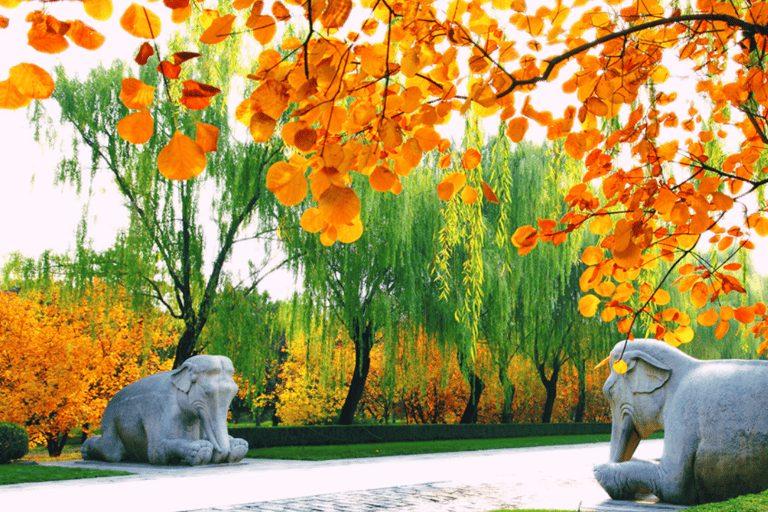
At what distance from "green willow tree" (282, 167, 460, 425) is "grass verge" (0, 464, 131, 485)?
475cm

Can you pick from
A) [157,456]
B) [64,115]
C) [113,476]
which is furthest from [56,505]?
[64,115]

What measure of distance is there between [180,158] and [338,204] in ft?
1.12

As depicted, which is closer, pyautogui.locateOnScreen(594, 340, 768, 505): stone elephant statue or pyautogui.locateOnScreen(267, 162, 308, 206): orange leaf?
pyautogui.locateOnScreen(267, 162, 308, 206): orange leaf

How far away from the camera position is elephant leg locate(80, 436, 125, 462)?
30.7ft

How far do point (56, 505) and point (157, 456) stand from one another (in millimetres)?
3273

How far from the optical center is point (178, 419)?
8961mm

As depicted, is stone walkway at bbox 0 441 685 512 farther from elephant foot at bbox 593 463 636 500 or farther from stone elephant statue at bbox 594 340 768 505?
stone elephant statue at bbox 594 340 768 505

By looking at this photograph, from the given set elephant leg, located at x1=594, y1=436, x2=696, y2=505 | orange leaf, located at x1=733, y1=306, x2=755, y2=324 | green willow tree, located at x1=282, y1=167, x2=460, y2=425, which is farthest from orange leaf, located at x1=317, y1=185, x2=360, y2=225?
green willow tree, located at x1=282, y1=167, x2=460, y2=425

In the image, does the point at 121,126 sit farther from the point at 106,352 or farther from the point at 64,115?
the point at 106,352

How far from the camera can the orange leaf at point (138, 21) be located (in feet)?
4.53

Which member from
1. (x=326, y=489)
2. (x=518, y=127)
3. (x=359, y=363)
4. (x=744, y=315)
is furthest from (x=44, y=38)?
(x=359, y=363)

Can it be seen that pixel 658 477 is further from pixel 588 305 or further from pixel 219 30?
pixel 219 30

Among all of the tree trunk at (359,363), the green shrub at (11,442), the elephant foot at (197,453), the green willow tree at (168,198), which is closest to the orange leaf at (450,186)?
the elephant foot at (197,453)

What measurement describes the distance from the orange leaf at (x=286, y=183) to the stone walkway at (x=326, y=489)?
3.97m
